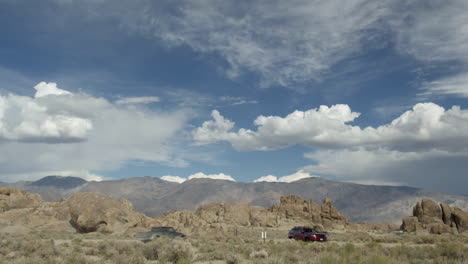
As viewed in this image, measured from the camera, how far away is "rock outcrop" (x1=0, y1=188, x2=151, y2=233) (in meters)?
52.2

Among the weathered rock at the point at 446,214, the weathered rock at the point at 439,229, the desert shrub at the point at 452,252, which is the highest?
the weathered rock at the point at 446,214

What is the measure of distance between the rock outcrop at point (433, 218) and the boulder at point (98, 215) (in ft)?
176

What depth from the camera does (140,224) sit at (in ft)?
184

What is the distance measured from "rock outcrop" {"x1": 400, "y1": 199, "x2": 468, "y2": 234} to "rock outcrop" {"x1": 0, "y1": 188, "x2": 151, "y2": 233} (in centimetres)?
5286

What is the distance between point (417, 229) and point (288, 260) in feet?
214

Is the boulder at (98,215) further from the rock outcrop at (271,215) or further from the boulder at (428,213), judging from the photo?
the boulder at (428,213)

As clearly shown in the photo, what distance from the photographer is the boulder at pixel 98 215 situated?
51.8 meters

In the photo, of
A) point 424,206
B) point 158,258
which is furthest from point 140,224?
point 424,206

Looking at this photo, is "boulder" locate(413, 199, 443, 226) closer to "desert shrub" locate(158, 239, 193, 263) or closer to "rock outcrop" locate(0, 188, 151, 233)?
"rock outcrop" locate(0, 188, 151, 233)

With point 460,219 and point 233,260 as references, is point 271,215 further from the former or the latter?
point 233,260

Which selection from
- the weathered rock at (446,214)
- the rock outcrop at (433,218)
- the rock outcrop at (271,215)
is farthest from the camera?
the rock outcrop at (271,215)

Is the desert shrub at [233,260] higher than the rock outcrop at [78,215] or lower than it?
lower

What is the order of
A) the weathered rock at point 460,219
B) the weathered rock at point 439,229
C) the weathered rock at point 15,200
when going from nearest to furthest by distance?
the weathered rock at point 439,229 < the weathered rock at point 15,200 < the weathered rock at point 460,219

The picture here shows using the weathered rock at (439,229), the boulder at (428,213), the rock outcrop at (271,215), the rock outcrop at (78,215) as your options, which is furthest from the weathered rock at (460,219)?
the rock outcrop at (78,215)
